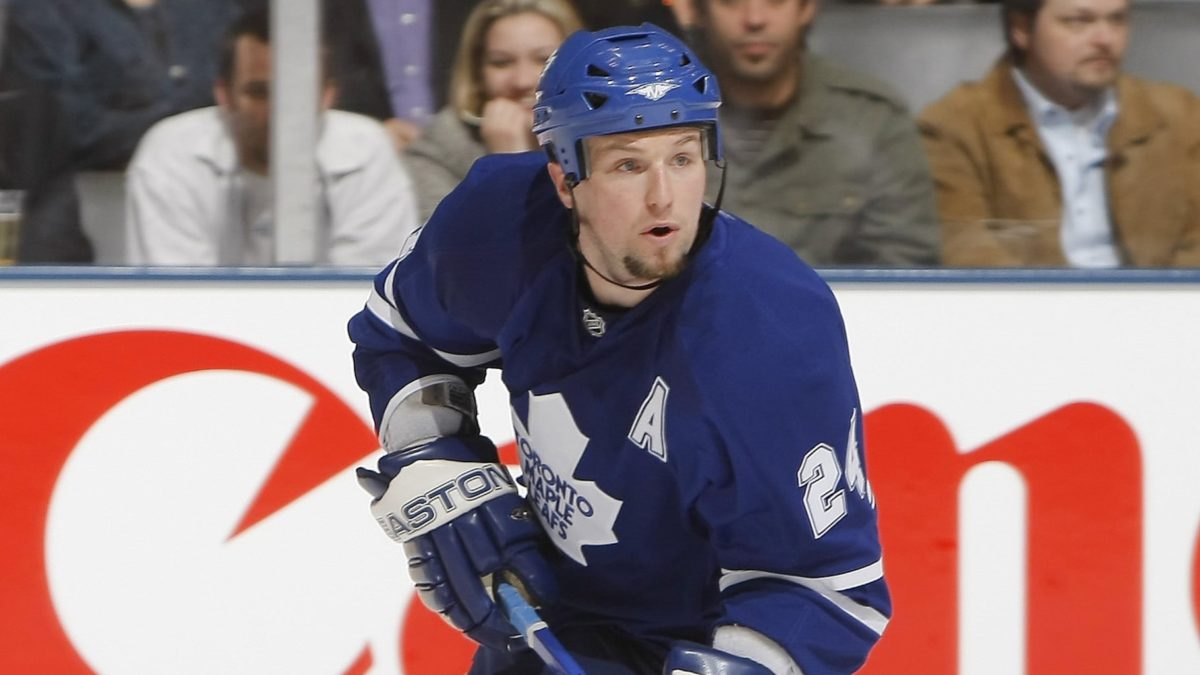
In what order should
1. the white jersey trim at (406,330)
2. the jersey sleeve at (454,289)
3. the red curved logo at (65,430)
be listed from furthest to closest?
the red curved logo at (65,430) < the white jersey trim at (406,330) < the jersey sleeve at (454,289)

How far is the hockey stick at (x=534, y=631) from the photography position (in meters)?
1.78

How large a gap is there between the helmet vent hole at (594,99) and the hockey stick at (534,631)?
1.84ft

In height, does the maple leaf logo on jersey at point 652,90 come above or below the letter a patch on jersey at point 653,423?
above


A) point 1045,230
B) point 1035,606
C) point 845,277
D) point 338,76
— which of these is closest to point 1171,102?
point 1045,230

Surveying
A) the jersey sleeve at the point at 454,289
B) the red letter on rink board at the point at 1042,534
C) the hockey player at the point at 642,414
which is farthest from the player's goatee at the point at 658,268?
the red letter on rink board at the point at 1042,534

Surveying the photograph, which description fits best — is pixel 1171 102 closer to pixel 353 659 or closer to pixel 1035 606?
pixel 1035 606

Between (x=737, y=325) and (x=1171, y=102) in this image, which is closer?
(x=737, y=325)

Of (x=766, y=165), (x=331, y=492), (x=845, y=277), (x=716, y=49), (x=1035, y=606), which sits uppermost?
(x=716, y=49)

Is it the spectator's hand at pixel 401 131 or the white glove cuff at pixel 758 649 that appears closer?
the white glove cuff at pixel 758 649

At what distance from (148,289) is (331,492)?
1.44 feet

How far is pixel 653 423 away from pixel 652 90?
0.33 metres

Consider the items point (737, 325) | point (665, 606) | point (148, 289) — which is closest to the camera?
point (737, 325)

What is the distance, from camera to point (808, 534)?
167 centimetres

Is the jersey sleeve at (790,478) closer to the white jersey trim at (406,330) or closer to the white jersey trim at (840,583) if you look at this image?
the white jersey trim at (840,583)
